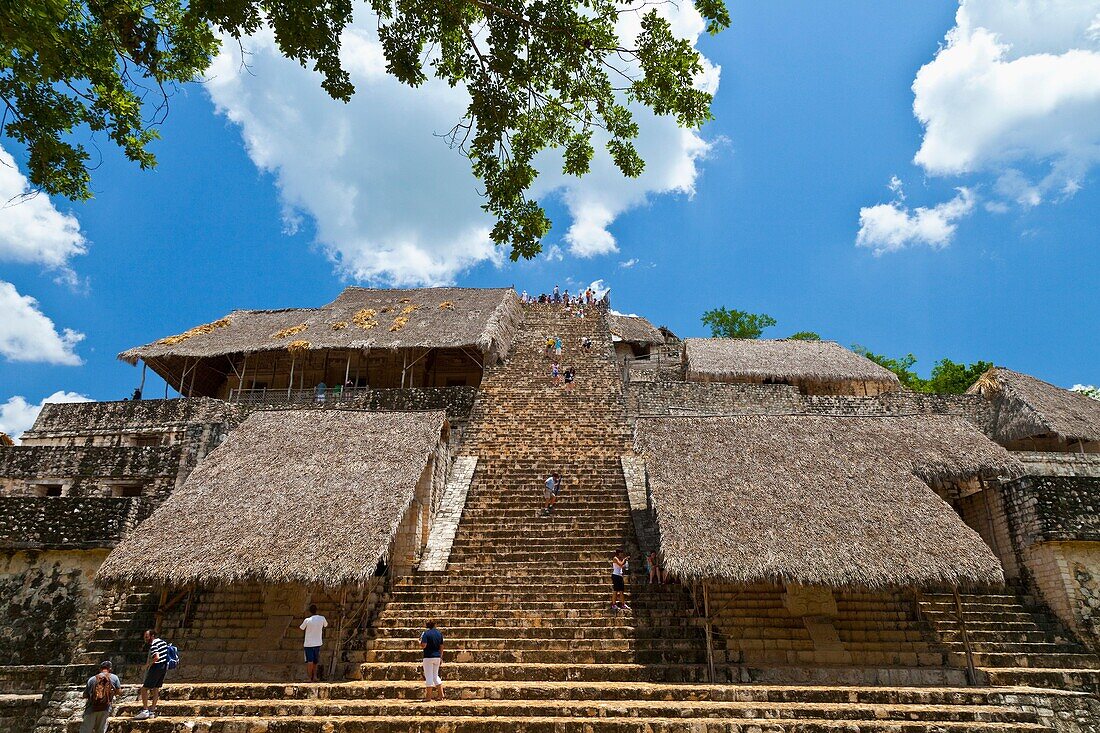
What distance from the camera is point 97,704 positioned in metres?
6.38

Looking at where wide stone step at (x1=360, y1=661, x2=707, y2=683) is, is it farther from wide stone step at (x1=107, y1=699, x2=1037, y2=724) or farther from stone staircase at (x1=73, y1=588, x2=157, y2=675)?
stone staircase at (x1=73, y1=588, x2=157, y2=675)

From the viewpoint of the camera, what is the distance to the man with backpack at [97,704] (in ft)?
20.7

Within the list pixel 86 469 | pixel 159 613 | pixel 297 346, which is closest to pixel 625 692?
pixel 159 613

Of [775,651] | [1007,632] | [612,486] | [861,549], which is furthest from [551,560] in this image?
[1007,632]

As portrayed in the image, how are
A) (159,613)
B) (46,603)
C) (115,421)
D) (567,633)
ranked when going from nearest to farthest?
(567,633) → (159,613) → (46,603) → (115,421)

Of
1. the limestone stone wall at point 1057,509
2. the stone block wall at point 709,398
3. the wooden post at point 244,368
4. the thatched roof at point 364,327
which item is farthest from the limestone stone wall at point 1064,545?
the wooden post at point 244,368

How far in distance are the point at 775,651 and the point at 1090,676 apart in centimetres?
421

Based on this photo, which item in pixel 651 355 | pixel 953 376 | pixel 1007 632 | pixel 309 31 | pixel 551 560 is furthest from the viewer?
pixel 651 355

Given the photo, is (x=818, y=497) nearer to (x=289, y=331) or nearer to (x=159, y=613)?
(x=159, y=613)

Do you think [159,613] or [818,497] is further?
[818,497]

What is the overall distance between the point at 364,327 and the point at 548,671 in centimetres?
1398

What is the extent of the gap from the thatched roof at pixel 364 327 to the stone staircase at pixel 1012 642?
12664mm

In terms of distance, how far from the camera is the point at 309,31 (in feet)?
16.4

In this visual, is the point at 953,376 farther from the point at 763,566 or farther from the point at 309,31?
the point at 309,31
